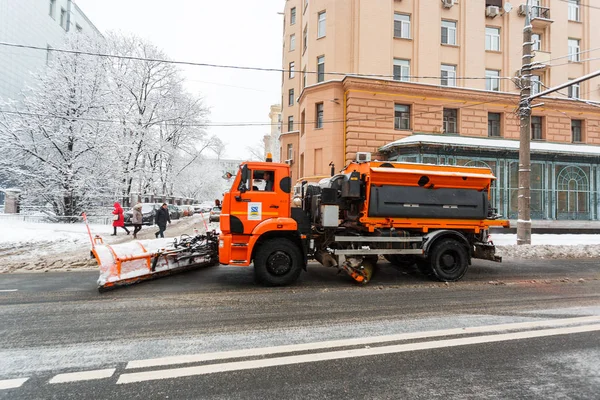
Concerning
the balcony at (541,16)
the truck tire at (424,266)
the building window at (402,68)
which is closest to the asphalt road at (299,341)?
the truck tire at (424,266)

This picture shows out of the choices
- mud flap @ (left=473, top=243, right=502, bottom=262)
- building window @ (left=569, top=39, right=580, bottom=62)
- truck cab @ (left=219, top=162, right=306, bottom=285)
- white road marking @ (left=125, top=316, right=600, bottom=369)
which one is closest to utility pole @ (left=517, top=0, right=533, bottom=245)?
mud flap @ (left=473, top=243, right=502, bottom=262)

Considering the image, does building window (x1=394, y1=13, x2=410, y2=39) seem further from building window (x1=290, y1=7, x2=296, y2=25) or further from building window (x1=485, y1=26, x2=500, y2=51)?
building window (x1=290, y1=7, x2=296, y2=25)

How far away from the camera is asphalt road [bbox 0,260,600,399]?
295 centimetres

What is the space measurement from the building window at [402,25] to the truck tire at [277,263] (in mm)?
20711

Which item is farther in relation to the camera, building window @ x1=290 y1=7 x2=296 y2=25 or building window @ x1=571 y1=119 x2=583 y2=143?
building window @ x1=290 y1=7 x2=296 y2=25

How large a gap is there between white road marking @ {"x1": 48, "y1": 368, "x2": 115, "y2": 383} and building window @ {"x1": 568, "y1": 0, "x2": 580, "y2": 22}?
110 feet

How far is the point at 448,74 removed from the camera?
891 inches

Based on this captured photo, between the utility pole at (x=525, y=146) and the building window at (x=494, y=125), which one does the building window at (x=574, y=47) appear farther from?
the utility pole at (x=525, y=146)

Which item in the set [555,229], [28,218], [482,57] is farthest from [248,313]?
[482,57]

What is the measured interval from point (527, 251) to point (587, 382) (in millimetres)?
9687

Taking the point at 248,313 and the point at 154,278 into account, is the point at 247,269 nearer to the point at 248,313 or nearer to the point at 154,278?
the point at 154,278

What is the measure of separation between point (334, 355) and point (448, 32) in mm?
25358

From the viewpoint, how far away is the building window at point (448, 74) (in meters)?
22.5

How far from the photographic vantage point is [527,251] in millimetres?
11273
